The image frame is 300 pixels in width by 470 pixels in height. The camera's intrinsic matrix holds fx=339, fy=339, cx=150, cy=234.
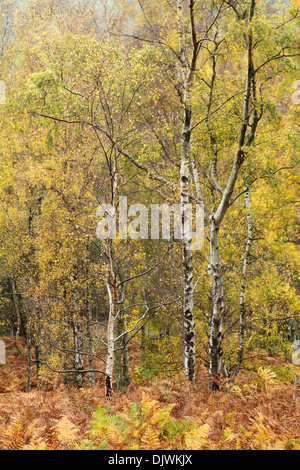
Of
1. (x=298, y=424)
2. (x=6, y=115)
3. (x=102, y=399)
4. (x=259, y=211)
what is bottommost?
(x=102, y=399)

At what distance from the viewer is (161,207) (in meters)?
13.5

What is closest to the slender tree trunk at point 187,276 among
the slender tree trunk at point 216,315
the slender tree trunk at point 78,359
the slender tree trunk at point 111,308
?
the slender tree trunk at point 216,315

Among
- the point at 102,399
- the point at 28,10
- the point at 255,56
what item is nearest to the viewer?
the point at 102,399

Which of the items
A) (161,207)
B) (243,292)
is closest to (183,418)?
(243,292)

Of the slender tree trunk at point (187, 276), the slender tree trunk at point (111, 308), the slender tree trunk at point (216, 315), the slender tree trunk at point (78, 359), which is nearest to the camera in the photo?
the slender tree trunk at point (111, 308)

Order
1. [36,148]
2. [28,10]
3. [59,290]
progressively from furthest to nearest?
[28,10]
[36,148]
[59,290]

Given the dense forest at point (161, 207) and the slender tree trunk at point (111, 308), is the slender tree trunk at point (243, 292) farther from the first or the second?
the slender tree trunk at point (111, 308)

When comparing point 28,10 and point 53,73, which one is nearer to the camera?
point 53,73

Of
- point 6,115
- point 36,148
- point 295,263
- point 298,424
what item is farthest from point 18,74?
point 298,424

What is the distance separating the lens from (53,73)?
7574 mm

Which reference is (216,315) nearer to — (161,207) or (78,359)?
(78,359)

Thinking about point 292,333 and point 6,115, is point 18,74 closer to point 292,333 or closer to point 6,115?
point 6,115

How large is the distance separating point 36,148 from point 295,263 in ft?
35.4

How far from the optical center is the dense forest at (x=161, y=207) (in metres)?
4.20
